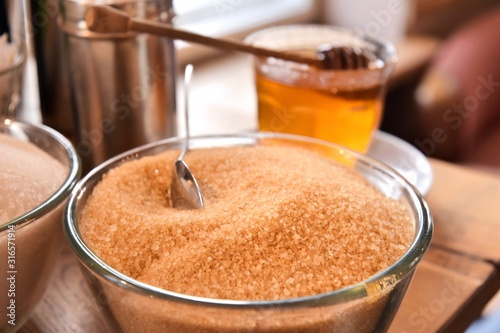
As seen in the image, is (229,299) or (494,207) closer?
(229,299)

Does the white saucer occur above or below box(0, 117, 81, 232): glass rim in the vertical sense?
below

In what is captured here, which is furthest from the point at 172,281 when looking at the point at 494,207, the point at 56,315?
the point at 494,207

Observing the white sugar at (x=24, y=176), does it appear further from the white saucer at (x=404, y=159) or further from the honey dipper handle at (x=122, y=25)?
the white saucer at (x=404, y=159)

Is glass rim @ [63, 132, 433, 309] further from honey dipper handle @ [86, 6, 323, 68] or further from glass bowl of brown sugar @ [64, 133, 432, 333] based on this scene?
honey dipper handle @ [86, 6, 323, 68]

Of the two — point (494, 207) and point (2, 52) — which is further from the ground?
point (2, 52)

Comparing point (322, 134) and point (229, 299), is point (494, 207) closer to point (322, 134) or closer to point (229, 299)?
point (322, 134)

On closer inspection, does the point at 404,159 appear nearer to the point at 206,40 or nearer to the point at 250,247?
the point at 206,40

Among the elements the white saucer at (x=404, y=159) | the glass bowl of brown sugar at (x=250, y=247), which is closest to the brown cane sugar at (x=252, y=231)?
the glass bowl of brown sugar at (x=250, y=247)

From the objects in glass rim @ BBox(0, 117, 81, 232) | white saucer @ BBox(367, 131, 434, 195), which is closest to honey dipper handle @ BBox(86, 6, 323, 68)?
glass rim @ BBox(0, 117, 81, 232)
